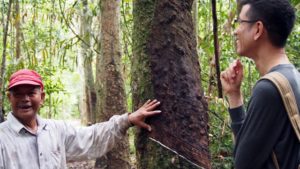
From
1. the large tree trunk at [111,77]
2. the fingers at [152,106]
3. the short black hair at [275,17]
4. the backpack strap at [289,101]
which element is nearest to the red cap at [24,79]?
the fingers at [152,106]

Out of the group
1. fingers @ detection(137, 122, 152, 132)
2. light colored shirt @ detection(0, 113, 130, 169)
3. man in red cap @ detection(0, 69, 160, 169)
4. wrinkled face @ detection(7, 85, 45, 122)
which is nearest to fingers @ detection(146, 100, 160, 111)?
man in red cap @ detection(0, 69, 160, 169)

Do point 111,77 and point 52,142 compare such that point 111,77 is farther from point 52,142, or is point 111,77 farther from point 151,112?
point 151,112

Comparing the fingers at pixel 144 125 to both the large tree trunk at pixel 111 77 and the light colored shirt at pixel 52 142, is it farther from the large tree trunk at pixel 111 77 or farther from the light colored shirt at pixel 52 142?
the large tree trunk at pixel 111 77

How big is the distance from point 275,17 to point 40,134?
175 centimetres

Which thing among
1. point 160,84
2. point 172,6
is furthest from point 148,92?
point 172,6

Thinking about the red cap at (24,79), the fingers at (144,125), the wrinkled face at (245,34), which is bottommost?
the fingers at (144,125)

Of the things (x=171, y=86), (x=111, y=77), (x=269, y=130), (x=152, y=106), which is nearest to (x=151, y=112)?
(x=152, y=106)

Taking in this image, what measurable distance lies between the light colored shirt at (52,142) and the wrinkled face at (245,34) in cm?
114

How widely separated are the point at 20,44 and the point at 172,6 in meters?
11.0

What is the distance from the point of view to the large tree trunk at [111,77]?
7199mm

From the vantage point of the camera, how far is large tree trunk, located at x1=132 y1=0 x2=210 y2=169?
8.62 feet

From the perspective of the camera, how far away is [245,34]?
208 centimetres

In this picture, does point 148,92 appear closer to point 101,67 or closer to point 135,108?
point 135,108

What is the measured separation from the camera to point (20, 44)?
13.0 m
